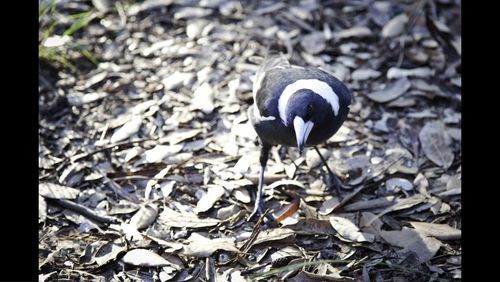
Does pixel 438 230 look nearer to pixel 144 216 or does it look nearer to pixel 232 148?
Answer: pixel 232 148

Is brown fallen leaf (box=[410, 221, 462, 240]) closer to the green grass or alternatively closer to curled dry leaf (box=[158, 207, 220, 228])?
curled dry leaf (box=[158, 207, 220, 228])

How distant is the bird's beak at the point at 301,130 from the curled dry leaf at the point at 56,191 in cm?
171

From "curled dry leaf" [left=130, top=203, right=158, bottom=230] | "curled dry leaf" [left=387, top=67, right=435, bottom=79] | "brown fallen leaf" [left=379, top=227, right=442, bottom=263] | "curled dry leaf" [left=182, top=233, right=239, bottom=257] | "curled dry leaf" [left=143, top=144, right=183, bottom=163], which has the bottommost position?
"brown fallen leaf" [left=379, top=227, right=442, bottom=263]

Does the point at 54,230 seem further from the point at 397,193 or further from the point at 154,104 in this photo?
the point at 397,193

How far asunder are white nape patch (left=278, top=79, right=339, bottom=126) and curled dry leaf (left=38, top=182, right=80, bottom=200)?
1634mm

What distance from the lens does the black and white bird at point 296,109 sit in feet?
12.7

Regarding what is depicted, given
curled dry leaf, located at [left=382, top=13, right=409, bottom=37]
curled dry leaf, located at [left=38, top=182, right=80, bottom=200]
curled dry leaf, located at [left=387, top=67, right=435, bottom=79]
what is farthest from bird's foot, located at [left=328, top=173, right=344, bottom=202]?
curled dry leaf, located at [left=382, top=13, right=409, bottom=37]

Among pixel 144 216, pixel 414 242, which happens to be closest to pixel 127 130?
pixel 144 216

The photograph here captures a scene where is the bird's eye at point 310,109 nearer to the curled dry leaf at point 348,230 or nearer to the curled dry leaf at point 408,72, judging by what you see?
the curled dry leaf at point 348,230

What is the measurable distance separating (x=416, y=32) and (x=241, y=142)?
236cm

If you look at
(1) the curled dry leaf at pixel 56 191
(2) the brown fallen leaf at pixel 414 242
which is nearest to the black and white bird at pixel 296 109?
(2) the brown fallen leaf at pixel 414 242

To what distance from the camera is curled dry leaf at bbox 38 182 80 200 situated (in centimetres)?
430

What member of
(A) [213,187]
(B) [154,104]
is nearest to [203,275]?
(A) [213,187]

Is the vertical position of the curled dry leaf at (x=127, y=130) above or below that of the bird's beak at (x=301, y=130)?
below
